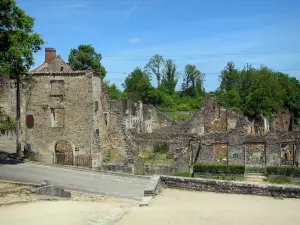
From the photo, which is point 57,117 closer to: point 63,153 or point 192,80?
point 63,153

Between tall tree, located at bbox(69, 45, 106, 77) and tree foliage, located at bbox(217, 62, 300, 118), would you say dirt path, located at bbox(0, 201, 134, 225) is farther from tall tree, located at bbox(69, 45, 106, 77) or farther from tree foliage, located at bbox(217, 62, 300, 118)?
tree foliage, located at bbox(217, 62, 300, 118)

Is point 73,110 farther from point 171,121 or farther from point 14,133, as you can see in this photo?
point 171,121

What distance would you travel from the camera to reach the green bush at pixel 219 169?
27281 millimetres

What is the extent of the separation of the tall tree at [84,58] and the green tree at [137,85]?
16.0 m

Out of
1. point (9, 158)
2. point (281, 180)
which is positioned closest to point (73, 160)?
point (9, 158)

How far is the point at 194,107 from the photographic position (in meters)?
87.8

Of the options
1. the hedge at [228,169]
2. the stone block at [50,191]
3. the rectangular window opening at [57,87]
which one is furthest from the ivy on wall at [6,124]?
the hedge at [228,169]

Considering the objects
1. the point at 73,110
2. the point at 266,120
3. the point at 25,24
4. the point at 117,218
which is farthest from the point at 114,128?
the point at 266,120

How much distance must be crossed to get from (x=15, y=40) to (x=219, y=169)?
16.2m

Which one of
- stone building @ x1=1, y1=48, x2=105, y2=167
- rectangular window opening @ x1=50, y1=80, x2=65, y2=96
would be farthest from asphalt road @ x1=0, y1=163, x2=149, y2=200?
rectangular window opening @ x1=50, y1=80, x2=65, y2=96

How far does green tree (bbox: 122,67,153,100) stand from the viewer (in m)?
81.1

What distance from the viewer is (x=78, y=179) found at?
23.6 metres

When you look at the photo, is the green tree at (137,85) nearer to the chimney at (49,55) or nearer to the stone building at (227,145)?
the stone building at (227,145)

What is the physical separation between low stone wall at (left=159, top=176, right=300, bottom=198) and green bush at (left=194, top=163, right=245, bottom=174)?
405 inches
